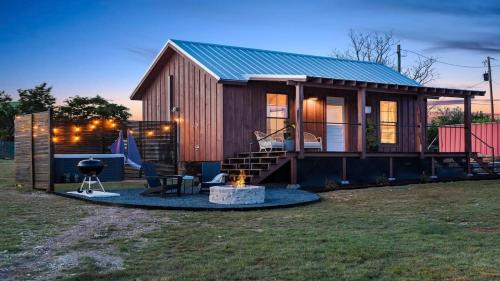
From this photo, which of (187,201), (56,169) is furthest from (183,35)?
(187,201)

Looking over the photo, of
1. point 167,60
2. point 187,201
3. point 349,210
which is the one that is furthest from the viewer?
point 167,60

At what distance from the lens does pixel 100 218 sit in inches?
354

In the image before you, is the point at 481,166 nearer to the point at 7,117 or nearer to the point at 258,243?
the point at 258,243

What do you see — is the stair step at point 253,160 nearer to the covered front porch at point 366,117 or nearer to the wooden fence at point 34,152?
the covered front porch at point 366,117

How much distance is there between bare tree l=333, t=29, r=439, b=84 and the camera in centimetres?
4034

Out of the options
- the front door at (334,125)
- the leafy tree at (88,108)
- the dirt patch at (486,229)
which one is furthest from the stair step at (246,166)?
the leafy tree at (88,108)

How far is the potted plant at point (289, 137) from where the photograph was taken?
15.1 metres

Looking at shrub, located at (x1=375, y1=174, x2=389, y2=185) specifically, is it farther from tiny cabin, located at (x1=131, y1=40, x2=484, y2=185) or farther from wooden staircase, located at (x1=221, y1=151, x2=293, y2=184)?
wooden staircase, located at (x1=221, y1=151, x2=293, y2=184)

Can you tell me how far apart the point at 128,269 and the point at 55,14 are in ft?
54.8

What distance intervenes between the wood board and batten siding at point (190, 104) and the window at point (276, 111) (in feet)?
5.71

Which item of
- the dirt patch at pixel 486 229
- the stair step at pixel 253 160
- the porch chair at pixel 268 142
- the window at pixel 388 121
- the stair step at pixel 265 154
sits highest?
the window at pixel 388 121

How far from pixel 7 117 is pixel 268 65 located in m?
39.0

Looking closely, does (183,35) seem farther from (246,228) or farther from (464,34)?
(246,228)

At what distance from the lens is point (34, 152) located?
14867 millimetres
